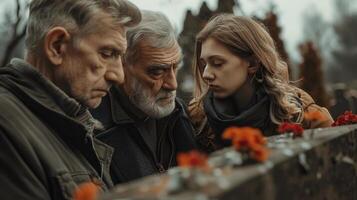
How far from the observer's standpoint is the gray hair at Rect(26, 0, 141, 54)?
279 cm

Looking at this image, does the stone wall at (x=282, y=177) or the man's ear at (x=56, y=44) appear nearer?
the stone wall at (x=282, y=177)

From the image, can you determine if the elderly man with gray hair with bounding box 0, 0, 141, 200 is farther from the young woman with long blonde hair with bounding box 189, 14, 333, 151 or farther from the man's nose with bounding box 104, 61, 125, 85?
the young woman with long blonde hair with bounding box 189, 14, 333, 151

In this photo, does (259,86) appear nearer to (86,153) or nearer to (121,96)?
(121,96)

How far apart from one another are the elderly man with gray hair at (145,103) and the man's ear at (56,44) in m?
1.05

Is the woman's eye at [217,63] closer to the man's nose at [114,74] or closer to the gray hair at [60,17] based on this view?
the man's nose at [114,74]

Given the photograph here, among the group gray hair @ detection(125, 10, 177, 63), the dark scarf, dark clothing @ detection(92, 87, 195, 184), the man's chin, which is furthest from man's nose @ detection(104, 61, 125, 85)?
the dark scarf

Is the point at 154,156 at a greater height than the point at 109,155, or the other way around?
the point at 109,155

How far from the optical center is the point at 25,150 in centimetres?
233

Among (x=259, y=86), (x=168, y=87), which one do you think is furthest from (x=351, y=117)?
(x=168, y=87)

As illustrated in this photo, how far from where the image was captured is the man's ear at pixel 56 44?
2.76 m

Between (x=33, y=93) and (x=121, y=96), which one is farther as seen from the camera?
(x=121, y=96)

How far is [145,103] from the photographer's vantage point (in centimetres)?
386

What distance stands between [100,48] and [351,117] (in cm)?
147

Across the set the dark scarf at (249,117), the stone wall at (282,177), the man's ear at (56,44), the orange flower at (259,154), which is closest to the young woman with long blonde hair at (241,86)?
A: the dark scarf at (249,117)
